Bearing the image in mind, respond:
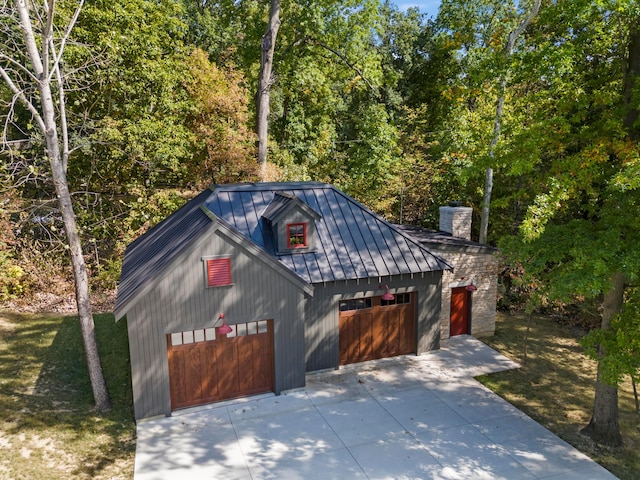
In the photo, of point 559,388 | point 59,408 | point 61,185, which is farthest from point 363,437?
point 61,185

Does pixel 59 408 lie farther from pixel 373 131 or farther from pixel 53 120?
pixel 373 131

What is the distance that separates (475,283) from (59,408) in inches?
533

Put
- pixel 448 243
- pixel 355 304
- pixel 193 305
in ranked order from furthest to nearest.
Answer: pixel 448 243, pixel 355 304, pixel 193 305

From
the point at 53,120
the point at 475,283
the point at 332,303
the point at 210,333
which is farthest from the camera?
the point at 475,283

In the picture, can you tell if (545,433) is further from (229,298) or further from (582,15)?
(582,15)

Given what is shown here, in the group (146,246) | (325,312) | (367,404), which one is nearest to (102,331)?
(146,246)

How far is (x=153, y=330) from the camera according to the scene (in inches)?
464

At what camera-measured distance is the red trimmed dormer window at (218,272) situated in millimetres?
12055

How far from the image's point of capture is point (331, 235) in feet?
48.5

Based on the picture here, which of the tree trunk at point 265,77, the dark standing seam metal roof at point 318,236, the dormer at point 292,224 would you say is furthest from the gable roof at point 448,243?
the tree trunk at point 265,77

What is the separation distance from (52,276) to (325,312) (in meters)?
13.8

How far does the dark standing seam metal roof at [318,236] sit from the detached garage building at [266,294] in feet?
0.12

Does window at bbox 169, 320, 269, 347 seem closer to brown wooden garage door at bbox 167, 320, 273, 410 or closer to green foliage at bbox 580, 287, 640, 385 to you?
brown wooden garage door at bbox 167, 320, 273, 410

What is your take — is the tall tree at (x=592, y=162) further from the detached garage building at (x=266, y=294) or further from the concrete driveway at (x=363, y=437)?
the detached garage building at (x=266, y=294)
